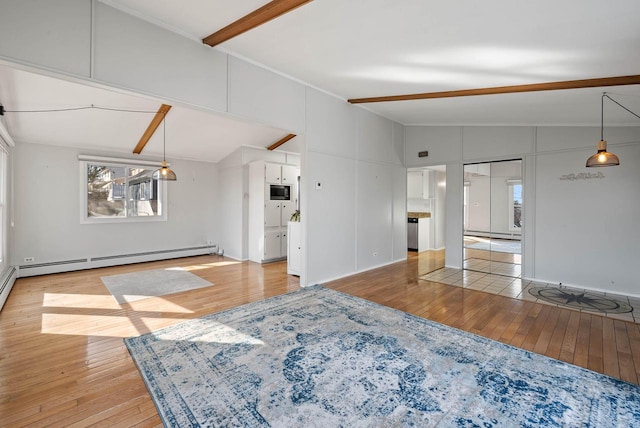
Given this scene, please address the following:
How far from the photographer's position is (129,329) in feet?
10.8

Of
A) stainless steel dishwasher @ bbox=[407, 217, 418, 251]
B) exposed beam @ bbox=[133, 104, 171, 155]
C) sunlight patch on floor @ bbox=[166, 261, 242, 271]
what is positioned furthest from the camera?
stainless steel dishwasher @ bbox=[407, 217, 418, 251]

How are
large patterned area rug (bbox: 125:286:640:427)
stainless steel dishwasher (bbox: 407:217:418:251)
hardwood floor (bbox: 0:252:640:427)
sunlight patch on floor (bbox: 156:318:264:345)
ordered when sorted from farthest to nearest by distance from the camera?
stainless steel dishwasher (bbox: 407:217:418:251) → sunlight patch on floor (bbox: 156:318:264:345) → hardwood floor (bbox: 0:252:640:427) → large patterned area rug (bbox: 125:286:640:427)

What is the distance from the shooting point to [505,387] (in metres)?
2.24

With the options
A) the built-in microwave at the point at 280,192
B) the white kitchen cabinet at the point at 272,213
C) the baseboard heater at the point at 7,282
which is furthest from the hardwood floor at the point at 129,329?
the built-in microwave at the point at 280,192

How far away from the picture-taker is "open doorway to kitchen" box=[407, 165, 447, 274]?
8.22m

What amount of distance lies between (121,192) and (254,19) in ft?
18.4

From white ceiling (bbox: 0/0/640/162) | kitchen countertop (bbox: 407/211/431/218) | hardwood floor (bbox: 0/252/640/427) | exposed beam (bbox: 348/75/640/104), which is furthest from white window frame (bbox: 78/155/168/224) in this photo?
kitchen countertop (bbox: 407/211/431/218)

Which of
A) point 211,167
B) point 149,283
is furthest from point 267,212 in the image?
point 149,283

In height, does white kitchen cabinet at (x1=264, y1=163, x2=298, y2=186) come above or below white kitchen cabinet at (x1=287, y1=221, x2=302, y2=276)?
above

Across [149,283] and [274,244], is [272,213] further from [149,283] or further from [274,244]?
[149,283]

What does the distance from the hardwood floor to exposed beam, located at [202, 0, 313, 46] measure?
10.7 ft

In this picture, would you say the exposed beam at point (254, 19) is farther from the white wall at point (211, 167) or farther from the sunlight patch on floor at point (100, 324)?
the sunlight patch on floor at point (100, 324)

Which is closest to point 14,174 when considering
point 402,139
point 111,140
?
point 111,140

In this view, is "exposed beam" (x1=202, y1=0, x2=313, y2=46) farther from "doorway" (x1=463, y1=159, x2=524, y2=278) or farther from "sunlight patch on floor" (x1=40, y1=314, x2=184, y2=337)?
"doorway" (x1=463, y1=159, x2=524, y2=278)
